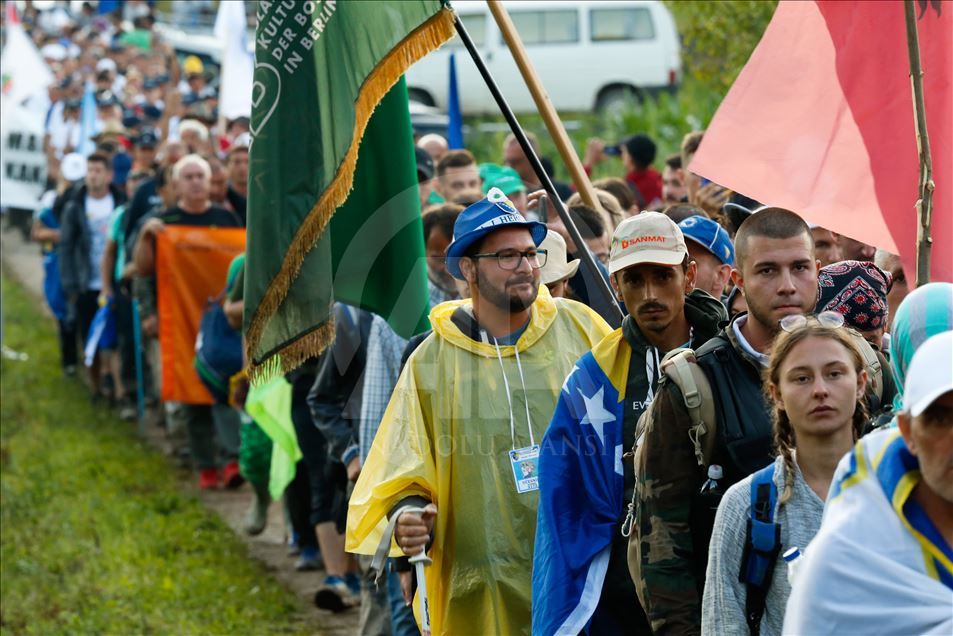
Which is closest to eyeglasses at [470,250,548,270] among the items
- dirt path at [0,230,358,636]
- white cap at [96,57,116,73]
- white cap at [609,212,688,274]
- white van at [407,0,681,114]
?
white cap at [609,212,688,274]

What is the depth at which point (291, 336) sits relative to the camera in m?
6.29

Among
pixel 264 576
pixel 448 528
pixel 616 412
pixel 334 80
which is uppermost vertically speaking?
pixel 334 80

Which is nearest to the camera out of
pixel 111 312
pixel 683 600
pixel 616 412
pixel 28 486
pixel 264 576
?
pixel 683 600

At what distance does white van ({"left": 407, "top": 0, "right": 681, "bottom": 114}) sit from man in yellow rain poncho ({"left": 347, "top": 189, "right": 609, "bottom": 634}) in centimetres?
2063

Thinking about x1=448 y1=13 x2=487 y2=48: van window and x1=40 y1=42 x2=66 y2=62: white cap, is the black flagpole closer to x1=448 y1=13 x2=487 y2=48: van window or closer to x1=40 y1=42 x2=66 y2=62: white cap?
x1=448 y1=13 x2=487 y2=48: van window

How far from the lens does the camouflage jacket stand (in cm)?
470

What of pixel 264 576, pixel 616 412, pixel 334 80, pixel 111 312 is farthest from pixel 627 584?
pixel 111 312

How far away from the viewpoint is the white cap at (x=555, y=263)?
7090mm

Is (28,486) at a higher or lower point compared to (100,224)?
lower

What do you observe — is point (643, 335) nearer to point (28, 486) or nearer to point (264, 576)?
point (264, 576)

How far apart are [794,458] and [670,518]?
0.50 m

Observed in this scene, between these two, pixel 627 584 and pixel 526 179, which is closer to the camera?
pixel 627 584

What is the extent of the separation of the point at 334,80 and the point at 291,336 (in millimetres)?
925

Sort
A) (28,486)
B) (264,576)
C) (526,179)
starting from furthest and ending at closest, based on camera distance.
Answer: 1. (28,486)
2. (526,179)
3. (264,576)
